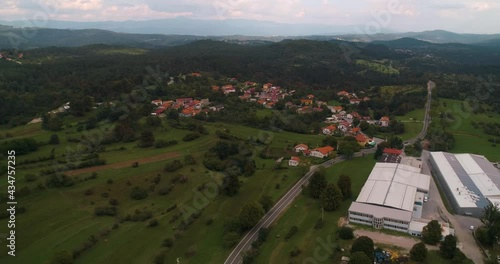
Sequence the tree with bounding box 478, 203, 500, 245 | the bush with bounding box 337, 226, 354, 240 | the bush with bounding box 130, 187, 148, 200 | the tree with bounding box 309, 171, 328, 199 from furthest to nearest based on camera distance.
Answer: the tree with bounding box 309, 171, 328, 199 < the bush with bounding box 130, 187, 148, 200 < the bush with bounding box 337, 226, 354, 240 < the tree with bounding box 478, 203, 500, 245

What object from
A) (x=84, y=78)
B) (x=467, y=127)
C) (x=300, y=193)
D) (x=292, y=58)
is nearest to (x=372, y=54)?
(x=292, y=58)

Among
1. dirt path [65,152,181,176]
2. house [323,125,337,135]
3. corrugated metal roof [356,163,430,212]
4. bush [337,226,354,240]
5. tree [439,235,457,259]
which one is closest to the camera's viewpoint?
tree [439,235,457,259]

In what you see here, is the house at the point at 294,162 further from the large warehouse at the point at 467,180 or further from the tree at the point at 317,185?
the large warehouse at the point at 467,180

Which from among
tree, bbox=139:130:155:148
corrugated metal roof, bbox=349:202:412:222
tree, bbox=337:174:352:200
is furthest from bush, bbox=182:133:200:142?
corrugated metal roof, bbox=349:202:412:222

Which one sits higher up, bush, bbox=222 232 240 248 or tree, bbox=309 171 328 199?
tree, bbox=309 171 328 199

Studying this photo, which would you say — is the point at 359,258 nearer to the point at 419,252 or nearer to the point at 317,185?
the point at 419,252

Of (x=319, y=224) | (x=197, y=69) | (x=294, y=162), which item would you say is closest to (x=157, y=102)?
(x=294, y=162)

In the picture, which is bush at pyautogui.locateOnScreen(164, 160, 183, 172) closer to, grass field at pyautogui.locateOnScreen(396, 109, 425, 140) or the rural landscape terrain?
the rural landscape terrain
